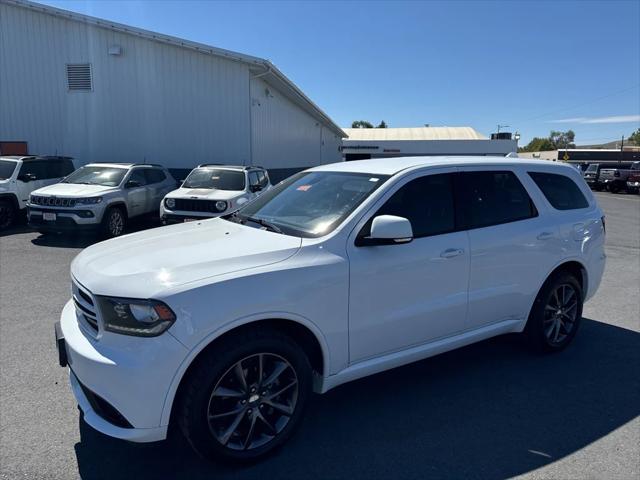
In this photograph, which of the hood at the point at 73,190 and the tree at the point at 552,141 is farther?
the tree at the point at 552,141

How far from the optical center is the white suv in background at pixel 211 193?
32.5 feet

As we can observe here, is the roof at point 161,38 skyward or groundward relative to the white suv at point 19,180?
skyward

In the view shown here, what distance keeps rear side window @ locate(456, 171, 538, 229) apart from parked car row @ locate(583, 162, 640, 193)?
94.5 feet

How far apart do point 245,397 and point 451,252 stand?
1.84 meters

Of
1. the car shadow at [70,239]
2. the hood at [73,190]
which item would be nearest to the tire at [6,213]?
the car shadow at [70,239]

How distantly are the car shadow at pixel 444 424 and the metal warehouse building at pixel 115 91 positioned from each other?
568 inches

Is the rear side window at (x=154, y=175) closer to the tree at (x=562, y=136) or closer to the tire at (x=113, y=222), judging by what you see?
the tire at (x=113, y=222)

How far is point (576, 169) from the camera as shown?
502cm

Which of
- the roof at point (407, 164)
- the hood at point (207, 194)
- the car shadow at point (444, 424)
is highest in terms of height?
the roof at point (407, 164)

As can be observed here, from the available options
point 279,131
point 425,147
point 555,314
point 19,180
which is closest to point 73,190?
point 19,180

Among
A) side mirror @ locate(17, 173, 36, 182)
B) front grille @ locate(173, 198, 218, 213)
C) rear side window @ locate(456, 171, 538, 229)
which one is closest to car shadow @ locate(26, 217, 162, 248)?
side mirror @ locate(17, 173, 36, 182)

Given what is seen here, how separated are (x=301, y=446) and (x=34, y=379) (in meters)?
2.37

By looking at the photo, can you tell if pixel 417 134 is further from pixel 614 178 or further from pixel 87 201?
pixel 87 201

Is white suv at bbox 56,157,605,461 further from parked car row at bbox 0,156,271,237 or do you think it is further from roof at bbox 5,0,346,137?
roof at bbox 5,0,346,137
